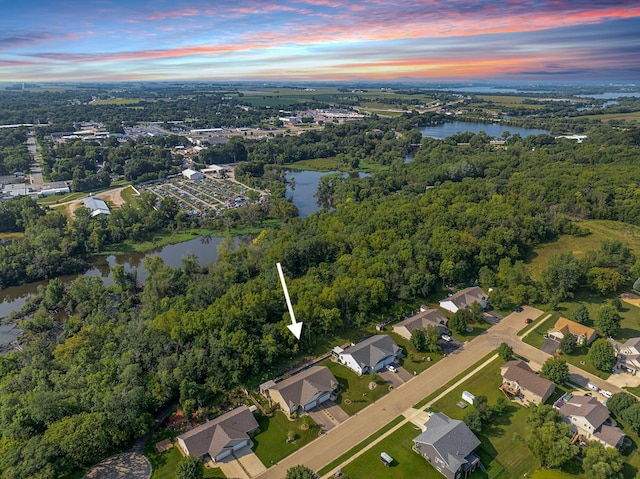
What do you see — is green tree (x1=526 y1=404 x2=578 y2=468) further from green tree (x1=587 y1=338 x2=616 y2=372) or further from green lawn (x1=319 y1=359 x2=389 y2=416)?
green lawn (x1=319 y1=359 x2=389 y2=416)

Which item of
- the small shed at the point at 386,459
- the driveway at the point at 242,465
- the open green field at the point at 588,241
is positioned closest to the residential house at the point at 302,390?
the driveway at the point at 242,465

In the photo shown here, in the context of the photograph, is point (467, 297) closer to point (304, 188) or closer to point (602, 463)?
point (602, 463)

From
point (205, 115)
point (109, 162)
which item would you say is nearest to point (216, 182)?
point (109, 162)

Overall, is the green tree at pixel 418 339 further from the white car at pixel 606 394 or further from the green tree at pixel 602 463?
the green tree at pixel 602 463

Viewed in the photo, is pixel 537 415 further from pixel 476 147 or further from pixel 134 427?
pixel 476 147

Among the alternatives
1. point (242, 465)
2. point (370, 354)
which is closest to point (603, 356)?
point (370, 354)

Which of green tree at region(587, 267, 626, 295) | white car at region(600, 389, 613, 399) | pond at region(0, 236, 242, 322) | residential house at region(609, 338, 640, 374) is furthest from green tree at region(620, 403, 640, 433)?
pond at region(0, 236, 242, 322)
